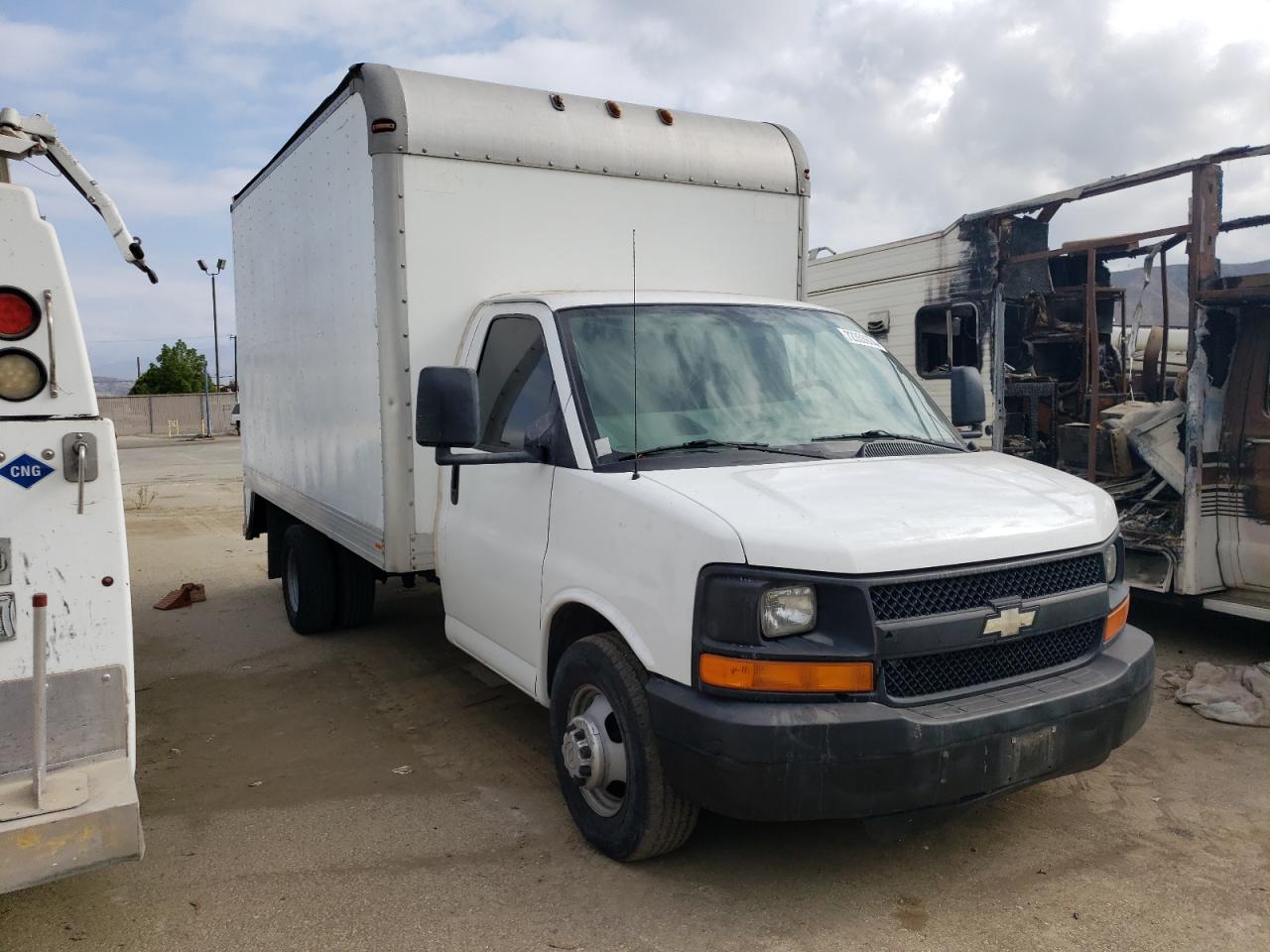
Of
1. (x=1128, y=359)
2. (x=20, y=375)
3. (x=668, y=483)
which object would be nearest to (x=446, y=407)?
(x=668, y=483)

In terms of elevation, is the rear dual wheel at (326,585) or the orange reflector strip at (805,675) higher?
the orange reflector strip at (805,675)

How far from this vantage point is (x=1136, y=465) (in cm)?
707

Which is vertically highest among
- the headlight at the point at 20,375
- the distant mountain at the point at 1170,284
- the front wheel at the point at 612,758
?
the distant mountain at the point at 1170,284

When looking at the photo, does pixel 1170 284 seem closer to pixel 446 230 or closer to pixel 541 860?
pixel 446 230

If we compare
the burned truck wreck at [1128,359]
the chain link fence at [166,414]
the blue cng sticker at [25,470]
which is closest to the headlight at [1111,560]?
the burned truck wreck at [1128,359]

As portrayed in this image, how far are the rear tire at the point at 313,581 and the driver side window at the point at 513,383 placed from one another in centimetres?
276

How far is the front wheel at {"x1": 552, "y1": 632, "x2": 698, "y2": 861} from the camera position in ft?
11.2

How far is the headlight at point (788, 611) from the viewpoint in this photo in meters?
3.10

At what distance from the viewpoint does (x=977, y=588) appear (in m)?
3.27

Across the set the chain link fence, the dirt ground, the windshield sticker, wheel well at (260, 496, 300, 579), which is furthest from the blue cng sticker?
the chain link fence

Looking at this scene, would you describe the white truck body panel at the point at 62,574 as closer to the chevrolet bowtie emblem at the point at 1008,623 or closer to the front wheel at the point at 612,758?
the front wheel at the point at 612,758

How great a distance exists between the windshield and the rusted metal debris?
18.4 feet

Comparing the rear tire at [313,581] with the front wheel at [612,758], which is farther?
the rear tire at [313,581]

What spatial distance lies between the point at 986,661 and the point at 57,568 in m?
2.87
